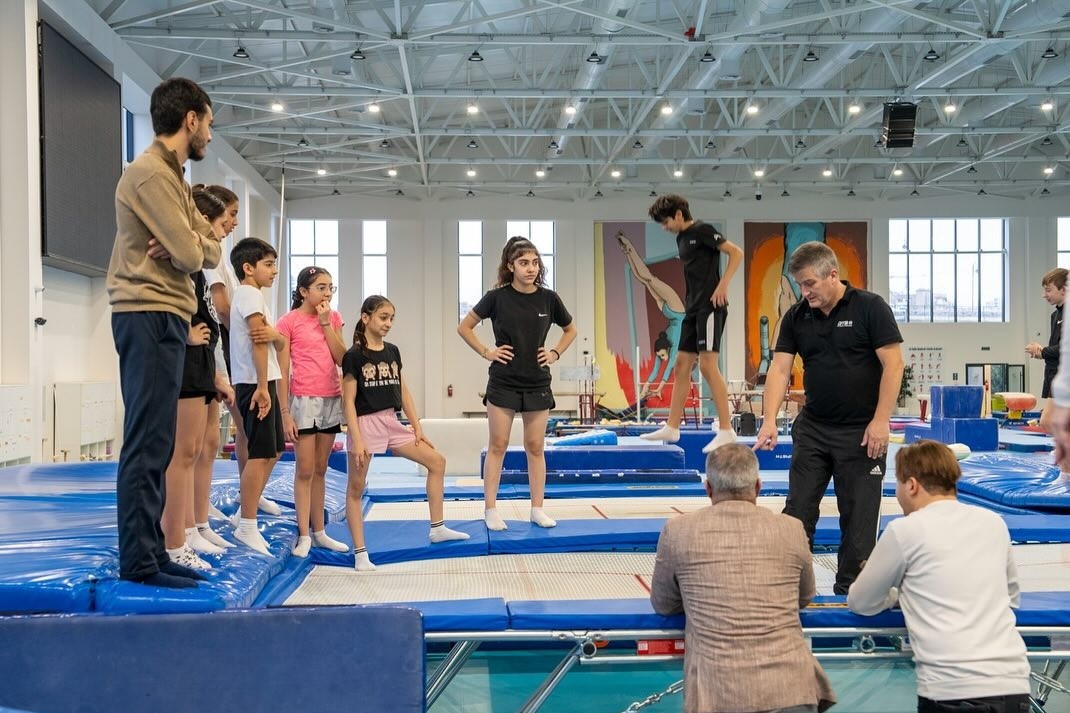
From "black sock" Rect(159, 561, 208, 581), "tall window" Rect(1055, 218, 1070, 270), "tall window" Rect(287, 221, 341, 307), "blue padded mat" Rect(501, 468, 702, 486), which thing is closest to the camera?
"black sock" Rect(159, 561, 208, 581)

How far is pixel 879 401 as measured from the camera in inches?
135

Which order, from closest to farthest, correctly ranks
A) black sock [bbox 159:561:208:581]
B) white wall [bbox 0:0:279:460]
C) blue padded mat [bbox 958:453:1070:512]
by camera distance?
black sock [bbox 159:561:208:581], blue padded mat [bbox 958:453:1070:512], white wall [bbox 0:0:279:460]

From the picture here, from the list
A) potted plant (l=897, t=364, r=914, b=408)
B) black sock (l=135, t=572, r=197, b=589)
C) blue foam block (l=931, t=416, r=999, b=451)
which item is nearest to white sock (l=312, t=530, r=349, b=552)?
black sock (l=135, t=572, r=197, b=589)

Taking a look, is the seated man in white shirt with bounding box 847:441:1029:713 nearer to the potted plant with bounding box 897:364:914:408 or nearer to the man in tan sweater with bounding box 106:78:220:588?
the man in tan sweater with bounding box 106:78:220:588

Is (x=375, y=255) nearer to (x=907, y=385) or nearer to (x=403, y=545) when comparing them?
(x=907, y=385)

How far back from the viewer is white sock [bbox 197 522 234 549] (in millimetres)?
3775

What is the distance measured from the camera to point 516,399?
464 centimetres

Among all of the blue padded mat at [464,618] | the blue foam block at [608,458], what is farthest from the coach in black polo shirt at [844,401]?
the blue foam block at [608,458]

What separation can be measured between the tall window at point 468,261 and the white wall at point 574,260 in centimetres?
19

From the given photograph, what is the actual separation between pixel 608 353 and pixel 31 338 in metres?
15.4

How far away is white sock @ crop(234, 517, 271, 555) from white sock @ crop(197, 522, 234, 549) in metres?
0.06

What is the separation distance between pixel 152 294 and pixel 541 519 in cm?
256

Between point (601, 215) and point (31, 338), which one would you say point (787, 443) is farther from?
point (601, 215)

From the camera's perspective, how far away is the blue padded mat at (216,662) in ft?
9.24
